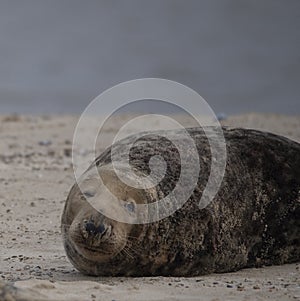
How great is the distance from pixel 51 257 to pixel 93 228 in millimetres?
1156

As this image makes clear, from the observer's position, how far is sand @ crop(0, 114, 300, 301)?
4984mm

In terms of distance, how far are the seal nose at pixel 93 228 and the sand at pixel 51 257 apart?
10.7 inches

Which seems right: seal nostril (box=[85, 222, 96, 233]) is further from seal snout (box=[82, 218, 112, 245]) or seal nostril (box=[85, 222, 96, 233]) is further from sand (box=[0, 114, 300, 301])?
sand (box=[0, 114, 300, 301])

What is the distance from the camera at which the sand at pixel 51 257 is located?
4.98 meters

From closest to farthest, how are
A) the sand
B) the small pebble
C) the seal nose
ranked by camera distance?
the sand, the seal nose, the small pebble

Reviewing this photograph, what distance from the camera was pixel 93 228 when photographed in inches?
209

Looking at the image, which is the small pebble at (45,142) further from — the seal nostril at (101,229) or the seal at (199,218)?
the seal nostril at (101,229)

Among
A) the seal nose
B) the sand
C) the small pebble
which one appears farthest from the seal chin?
the small pebble

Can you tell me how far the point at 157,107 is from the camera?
52.3 ft

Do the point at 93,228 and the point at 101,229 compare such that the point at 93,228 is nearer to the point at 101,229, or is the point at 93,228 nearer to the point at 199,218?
the point at 101,229

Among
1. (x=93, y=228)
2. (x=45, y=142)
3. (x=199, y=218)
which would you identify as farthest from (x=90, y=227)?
(x=45, y=142)

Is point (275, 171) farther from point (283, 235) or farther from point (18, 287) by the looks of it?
point (18, 287)

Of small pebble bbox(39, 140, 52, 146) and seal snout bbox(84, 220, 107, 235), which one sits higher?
small pebble bbox(39, 140, 52, 146)

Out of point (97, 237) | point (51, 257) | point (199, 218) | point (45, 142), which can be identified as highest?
point (45, 142)
